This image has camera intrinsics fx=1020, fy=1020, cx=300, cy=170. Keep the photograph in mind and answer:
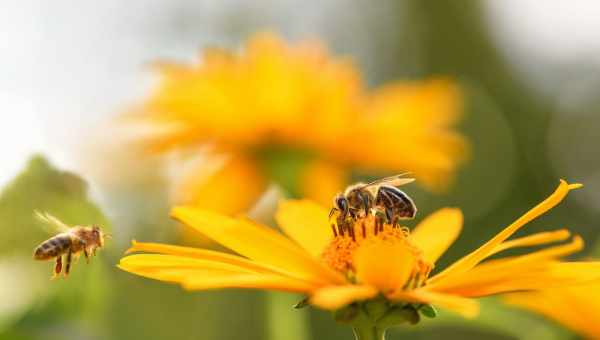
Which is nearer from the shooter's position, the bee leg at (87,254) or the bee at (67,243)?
the bee at (67,243)

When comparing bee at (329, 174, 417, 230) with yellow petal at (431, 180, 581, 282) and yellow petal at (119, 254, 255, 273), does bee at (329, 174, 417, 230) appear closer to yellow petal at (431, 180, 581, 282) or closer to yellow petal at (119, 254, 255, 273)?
yellow petal at (431, 180, 581, 282)

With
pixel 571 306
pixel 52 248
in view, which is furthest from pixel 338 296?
pixel 571 306

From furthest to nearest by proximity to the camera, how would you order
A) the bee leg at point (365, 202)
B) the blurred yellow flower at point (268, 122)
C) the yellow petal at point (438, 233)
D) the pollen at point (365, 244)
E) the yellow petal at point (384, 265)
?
the blurred yellow flower at point (268, 122)
the bee leg at point (365, 202)
the yellow petal at point (438, 233)
the pollen at point (365, 244)
the yellow petal at point (384, 265)

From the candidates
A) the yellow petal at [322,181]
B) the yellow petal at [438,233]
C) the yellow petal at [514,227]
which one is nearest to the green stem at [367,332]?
the yellow petal at [514,227]

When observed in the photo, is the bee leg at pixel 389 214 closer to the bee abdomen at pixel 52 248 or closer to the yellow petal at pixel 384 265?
the yellow petal at pixel 384 265

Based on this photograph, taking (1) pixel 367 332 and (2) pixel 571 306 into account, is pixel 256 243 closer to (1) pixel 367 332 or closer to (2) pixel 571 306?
(1) pixel 367 332

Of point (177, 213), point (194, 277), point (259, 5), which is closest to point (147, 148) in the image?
point (177, 213)
